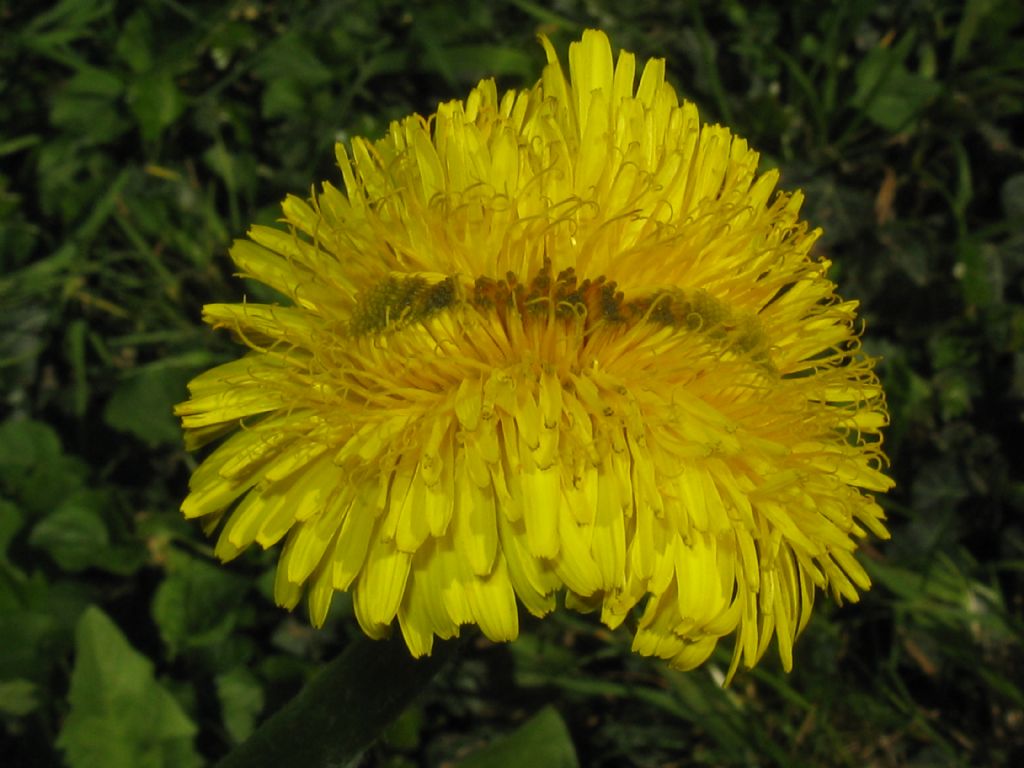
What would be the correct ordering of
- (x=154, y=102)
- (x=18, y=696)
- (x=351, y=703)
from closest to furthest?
1. (x=351, y=703)
2. (x=18, y=696)
3. (x=154, y=102)

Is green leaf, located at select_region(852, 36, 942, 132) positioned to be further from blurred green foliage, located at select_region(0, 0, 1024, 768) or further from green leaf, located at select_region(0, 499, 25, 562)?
green leaf, located at select_region(0, 499, 25, 562)

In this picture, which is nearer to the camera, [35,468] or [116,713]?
[116,713]

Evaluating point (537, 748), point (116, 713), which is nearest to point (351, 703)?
point (537, 748)

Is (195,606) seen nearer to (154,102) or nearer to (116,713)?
(116,713)

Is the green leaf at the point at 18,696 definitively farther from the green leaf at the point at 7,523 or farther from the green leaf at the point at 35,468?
the green leaf at the point at 35,468

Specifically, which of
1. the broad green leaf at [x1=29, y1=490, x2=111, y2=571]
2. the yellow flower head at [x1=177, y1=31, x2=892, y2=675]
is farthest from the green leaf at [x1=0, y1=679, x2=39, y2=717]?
the yellow flower head at [x1=177, y1=31, x2=892, y2=675]
